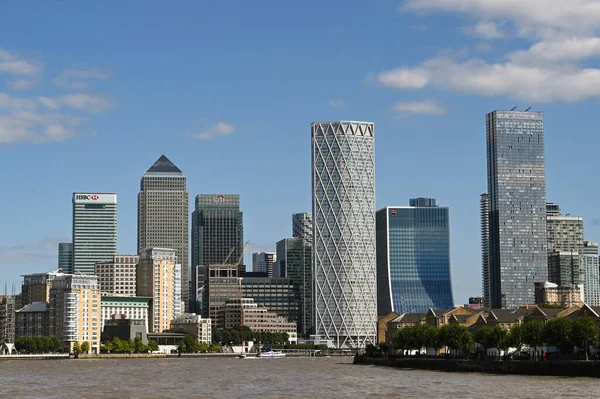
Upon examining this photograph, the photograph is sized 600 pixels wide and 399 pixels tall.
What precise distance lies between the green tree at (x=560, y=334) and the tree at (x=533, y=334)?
84.4 inches

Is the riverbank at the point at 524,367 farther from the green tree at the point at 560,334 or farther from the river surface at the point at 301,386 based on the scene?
the green tree at the point at 560,334

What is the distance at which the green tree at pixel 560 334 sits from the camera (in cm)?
16862

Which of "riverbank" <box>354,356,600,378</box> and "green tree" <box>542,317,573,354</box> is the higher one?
"green tree" <box>542,317,573,354</box>

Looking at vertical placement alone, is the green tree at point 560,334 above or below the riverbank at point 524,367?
above

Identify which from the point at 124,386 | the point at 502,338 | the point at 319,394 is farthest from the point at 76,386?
the point at 502,338

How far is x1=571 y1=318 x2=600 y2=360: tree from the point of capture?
165m

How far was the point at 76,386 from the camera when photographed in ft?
481

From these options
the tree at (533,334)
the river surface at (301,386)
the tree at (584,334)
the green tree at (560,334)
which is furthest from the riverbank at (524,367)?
the tree at (584,334)

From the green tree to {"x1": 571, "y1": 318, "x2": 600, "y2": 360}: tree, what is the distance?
34.9 inches

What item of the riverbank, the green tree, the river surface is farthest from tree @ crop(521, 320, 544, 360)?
the river surface

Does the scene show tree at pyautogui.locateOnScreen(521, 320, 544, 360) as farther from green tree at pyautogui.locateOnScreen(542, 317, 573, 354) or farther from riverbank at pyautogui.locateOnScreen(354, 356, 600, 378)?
riverbank at pyautogui.locateOnScreen(354, 356, 600, 378)

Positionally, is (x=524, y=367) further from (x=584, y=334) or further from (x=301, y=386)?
(x=301, y=386)

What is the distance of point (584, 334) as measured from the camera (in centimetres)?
16475

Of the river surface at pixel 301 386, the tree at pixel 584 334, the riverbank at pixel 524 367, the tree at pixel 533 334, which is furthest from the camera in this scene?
the tree at pixel 533 334
